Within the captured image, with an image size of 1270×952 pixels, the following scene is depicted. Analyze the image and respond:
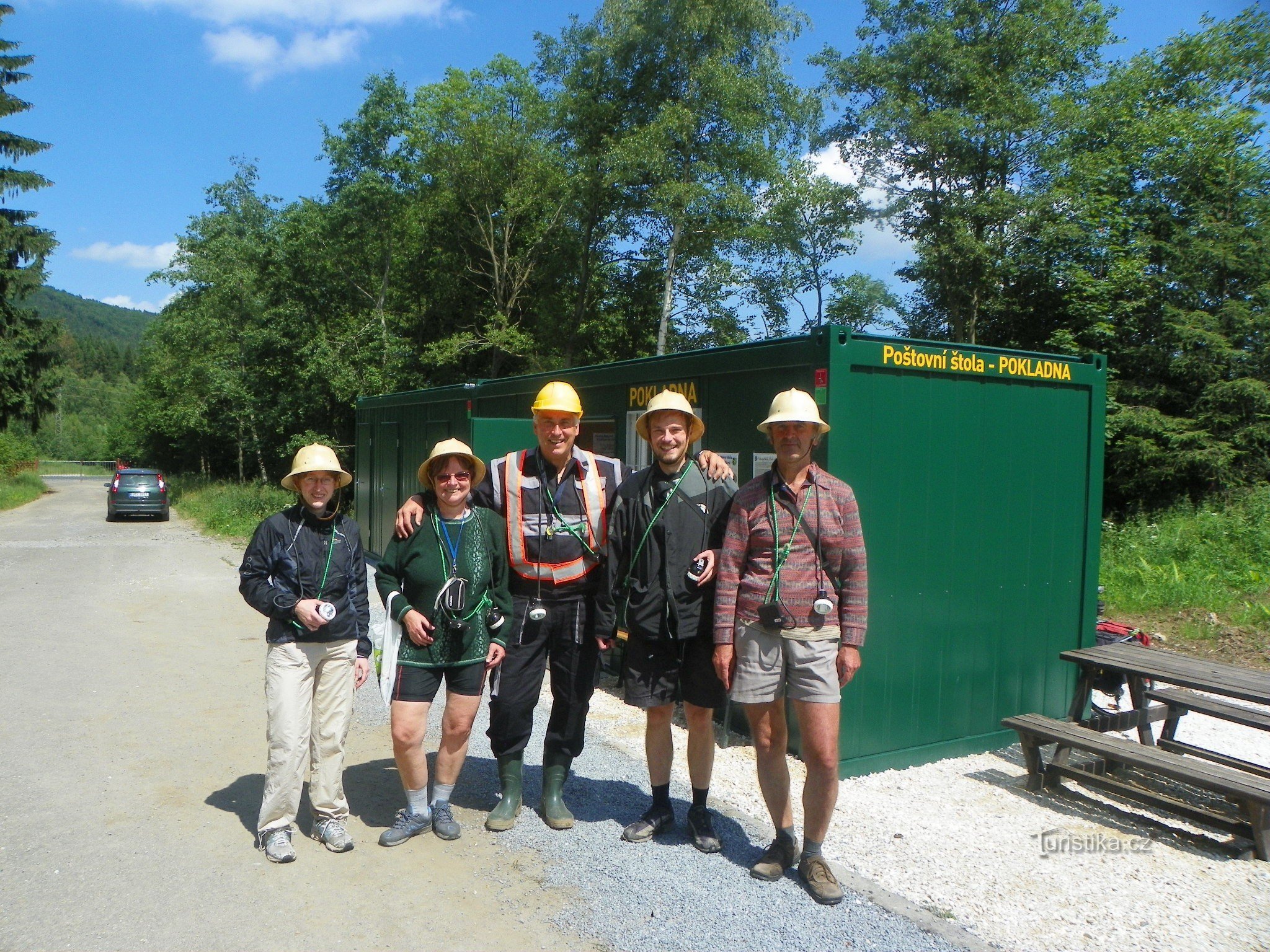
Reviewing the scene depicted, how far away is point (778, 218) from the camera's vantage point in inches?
990

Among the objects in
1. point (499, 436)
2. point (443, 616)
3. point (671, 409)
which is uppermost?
point (671, 409)

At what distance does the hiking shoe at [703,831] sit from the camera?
4.12 m

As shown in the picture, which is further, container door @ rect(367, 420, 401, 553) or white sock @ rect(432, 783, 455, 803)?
container door @ rect(367, 420, 401, 553)

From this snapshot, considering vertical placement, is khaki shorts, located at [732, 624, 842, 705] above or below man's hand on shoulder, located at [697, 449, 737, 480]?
below

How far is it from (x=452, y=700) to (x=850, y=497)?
1893 mm


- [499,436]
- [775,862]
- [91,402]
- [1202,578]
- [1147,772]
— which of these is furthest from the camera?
[91,402]

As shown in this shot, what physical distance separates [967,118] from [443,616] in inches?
880

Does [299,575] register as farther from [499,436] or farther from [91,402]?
[91,402]

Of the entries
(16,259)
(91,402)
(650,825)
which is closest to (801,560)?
A: (650,825)

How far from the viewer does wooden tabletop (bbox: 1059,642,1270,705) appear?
4.93 m

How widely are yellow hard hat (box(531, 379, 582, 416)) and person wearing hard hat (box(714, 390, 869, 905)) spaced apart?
2.81 feet

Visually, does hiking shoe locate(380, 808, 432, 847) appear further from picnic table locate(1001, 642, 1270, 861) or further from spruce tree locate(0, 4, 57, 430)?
spruce tree locate(0, 4, 57, 430)

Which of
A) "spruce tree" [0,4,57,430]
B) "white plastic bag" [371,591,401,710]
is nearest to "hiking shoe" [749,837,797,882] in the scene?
"white plastic bag" [371,591,401,710]

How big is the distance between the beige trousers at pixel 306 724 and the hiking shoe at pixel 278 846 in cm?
3
